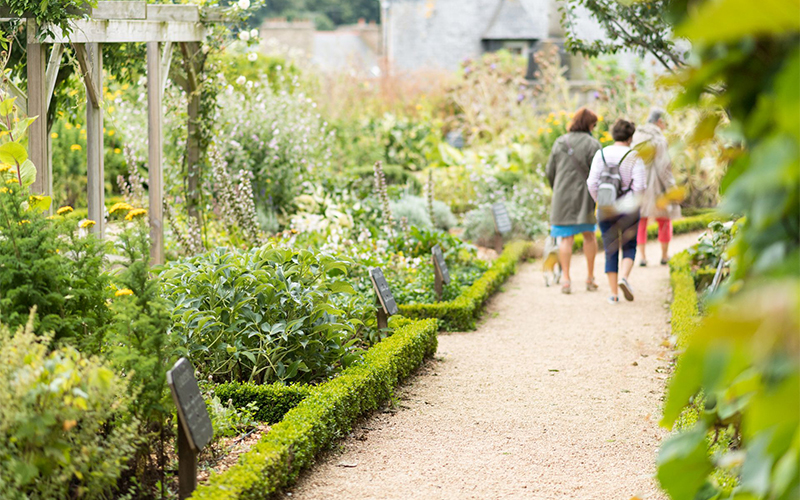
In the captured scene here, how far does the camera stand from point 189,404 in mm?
2795

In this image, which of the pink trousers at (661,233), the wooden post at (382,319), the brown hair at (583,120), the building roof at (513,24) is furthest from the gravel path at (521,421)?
the building roof at (513,24)

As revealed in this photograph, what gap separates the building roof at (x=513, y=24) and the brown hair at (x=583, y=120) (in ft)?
79.5

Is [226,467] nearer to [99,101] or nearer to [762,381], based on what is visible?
[762,381]

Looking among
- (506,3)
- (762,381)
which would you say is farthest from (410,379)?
(506,3)

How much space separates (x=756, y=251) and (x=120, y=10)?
5.30m

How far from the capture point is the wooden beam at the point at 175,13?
6.62 meters

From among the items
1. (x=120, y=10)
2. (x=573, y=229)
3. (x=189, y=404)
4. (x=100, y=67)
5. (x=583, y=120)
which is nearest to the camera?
(x=189, y=404)

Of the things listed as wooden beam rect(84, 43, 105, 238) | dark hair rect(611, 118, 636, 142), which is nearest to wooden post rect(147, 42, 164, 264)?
wooden beam rect(84, 43, 105, 238)

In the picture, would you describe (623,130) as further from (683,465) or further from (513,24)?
(513,24)

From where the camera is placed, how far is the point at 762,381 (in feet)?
4.01

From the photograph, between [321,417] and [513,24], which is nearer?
[321,417]

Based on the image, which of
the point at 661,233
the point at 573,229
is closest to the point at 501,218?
the point at 661,233

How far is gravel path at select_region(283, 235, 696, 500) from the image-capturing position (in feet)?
11.6

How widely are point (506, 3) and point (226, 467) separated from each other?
1174 inches
